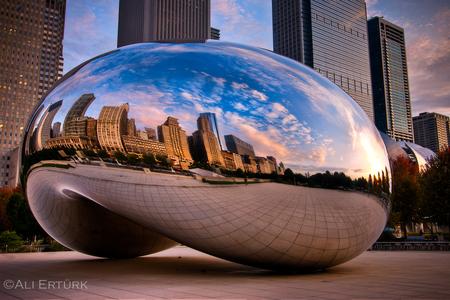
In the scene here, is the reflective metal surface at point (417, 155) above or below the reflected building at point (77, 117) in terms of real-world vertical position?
above

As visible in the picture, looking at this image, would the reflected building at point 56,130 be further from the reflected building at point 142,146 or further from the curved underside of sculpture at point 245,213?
the reflected building at point 142,146

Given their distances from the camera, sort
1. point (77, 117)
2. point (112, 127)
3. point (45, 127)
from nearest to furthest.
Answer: point (112, 127), point (77, 117), point (45, 127)

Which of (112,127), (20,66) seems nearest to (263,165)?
(112,127)

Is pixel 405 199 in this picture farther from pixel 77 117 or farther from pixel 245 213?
pixel 77 117

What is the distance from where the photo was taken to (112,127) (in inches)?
264

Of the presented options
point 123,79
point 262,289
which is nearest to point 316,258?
point 262,289

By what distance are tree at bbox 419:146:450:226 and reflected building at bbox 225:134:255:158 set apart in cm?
2762

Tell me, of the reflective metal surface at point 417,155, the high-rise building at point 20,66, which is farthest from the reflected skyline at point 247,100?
the high-rise building at point 20,66

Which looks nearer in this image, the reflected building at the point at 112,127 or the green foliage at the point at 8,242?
the reflected building at the point at 112,127

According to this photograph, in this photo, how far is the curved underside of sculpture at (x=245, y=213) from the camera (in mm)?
6457

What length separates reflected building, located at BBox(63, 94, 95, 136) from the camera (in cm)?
702

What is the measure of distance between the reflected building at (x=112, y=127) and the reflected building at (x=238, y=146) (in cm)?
209

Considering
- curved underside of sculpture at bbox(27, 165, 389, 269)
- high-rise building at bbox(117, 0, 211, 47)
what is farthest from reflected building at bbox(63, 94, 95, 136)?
high-rise building at bbox(117, 0, 211, 47)

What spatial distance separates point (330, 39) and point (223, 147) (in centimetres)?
19107
